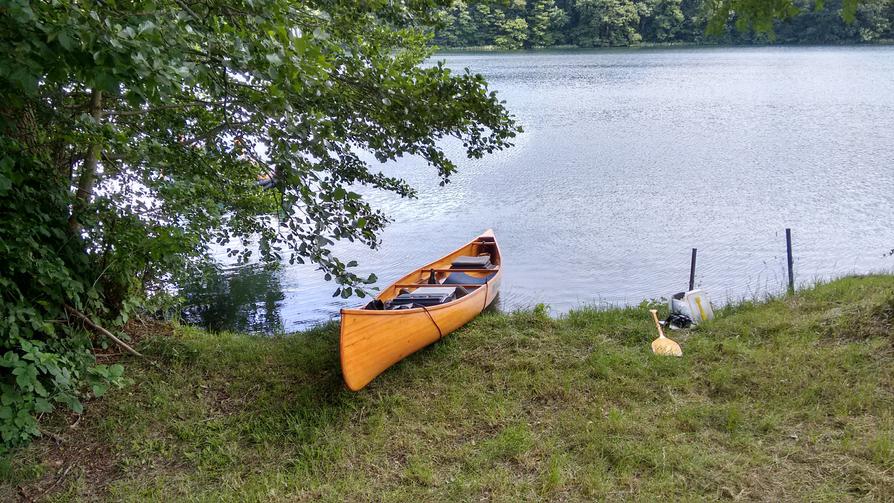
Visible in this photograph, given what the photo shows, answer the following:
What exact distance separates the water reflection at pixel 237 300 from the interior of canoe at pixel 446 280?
2038 millimetres

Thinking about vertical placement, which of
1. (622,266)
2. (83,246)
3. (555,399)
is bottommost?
(622,266)

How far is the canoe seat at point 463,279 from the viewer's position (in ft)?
26.5

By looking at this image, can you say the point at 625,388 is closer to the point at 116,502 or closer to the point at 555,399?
the point at 555,399

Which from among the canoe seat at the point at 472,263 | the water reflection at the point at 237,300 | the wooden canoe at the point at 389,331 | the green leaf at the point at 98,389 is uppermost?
the green leaf at the point at 98,389

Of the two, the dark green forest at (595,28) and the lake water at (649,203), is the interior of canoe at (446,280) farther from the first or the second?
the dark green forest at (595,28)

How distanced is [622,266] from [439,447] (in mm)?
8000

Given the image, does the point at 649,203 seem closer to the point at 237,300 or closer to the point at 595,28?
the point at 237,300

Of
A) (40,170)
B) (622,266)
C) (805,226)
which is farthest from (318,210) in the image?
(805,226)

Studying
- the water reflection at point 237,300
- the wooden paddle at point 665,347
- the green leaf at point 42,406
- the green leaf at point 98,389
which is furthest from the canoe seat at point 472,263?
the green leaf at point 42,406

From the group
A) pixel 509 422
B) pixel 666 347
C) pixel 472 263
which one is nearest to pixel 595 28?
pixel 472 263

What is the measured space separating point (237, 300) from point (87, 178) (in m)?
5.42

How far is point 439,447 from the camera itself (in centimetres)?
434

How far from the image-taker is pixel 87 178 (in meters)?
5.09

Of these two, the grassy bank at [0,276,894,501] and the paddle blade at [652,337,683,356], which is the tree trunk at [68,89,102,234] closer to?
the grassy bank at [0,276,894,501]
